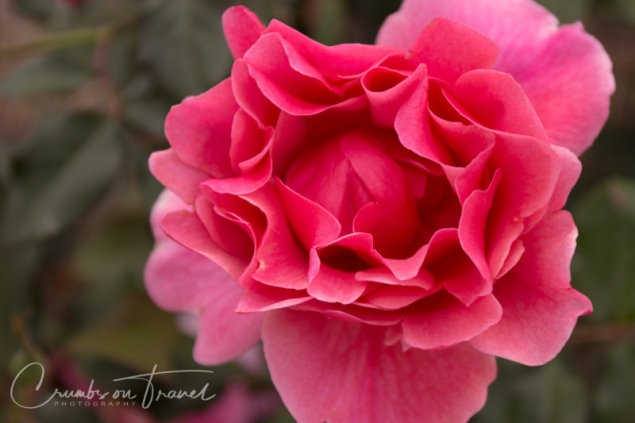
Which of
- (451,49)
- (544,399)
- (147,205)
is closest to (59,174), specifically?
(147,205)

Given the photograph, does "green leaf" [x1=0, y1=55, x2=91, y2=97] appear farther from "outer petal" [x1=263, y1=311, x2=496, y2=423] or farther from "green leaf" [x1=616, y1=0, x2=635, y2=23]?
"green leaf" [x1=616, y1=0, x2=635, y2=23]

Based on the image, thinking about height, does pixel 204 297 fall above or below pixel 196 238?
below

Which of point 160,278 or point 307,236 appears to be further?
point 160,278

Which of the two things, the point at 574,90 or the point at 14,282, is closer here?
the point at 574,90

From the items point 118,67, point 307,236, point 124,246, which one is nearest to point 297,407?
point 307,236

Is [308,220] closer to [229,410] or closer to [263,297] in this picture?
[263,297]

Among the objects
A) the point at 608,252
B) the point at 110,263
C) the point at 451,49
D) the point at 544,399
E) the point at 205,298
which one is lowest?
the point at 110,263

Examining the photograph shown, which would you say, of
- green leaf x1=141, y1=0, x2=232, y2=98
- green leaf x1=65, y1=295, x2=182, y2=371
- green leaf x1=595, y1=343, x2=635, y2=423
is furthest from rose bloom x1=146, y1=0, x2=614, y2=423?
green leaf x1=65, y1=295, x2=182, y2=371

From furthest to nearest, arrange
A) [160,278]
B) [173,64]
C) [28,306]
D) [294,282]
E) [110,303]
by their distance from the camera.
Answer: [110,303] < [28,306] < [173,64] < [160,278] < [294,282]

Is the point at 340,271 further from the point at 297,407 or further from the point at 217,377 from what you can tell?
the point at 217,377
